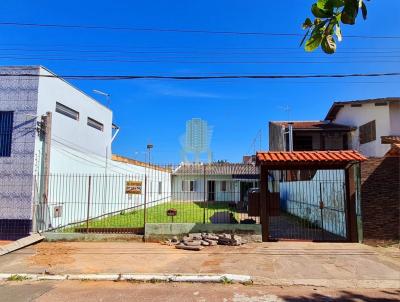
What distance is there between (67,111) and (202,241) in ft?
28.6

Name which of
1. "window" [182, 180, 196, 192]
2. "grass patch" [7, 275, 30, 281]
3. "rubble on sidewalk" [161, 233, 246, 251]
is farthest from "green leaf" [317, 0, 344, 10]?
"window" [182, 180, 196, 192]

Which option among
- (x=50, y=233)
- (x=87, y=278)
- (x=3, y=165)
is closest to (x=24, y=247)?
(x=50, y=233)

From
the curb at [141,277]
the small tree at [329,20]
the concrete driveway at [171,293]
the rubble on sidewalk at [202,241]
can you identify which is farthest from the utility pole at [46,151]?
the small tree at [329,20]

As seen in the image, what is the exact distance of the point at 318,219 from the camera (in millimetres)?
16578

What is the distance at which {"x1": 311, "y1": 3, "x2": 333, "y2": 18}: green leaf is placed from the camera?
2.72 meters

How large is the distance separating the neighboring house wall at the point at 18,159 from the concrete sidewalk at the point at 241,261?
5.28ft

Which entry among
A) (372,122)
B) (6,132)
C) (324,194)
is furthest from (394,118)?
(6,132)

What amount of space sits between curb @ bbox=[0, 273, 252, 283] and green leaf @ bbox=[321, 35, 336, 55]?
609 centimetres

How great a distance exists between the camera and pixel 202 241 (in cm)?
1175

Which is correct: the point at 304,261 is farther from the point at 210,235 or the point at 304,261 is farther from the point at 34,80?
the point at 34,80

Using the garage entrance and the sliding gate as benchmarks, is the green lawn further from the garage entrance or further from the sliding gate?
the sliding gate

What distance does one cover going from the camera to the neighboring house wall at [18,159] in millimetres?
12875

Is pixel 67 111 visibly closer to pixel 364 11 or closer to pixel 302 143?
pixel 364 11

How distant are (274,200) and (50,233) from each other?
774 cm
